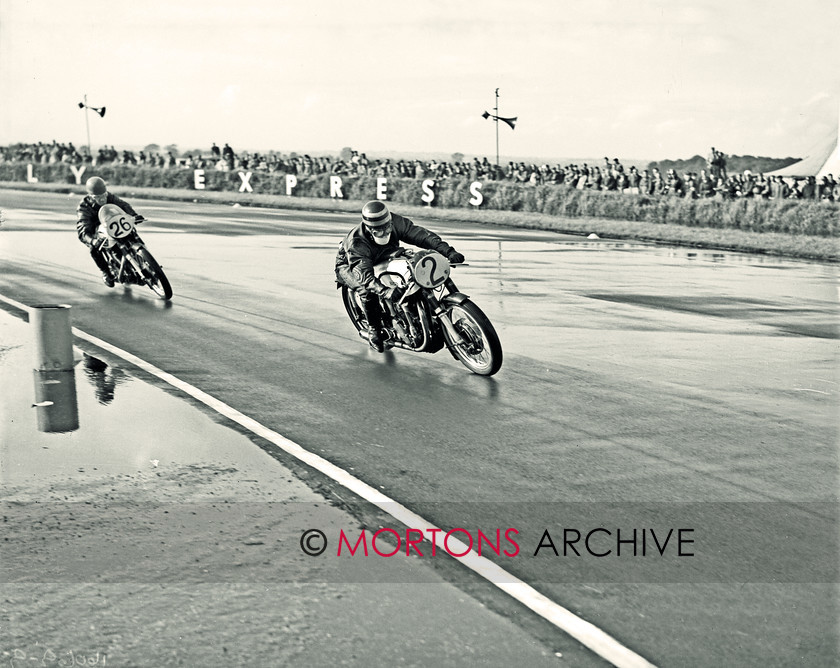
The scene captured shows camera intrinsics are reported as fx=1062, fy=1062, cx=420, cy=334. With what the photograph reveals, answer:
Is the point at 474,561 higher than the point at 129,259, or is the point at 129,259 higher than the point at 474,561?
the point at 129,259

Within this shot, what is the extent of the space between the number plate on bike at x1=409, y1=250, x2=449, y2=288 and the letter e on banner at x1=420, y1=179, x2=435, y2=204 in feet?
93.9

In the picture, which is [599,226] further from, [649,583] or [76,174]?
[76,174]

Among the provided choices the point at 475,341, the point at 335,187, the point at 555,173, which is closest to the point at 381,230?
the point at 475,341

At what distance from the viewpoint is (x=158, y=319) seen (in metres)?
12.8

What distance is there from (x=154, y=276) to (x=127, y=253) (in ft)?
2.43

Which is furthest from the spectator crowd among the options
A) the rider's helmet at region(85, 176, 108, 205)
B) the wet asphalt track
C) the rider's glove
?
the rider's glove

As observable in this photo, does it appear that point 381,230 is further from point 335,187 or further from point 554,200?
point 335,187

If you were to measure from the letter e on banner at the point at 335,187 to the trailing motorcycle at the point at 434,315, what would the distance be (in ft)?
105

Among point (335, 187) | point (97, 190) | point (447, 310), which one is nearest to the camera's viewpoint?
point (447, 310)

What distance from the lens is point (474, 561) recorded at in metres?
5.29

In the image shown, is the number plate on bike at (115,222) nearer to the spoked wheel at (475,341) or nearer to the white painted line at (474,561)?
the white painted line at (474,561)

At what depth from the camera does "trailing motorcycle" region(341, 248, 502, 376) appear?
9586 mm
